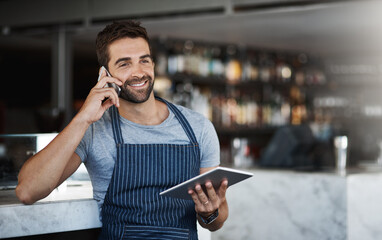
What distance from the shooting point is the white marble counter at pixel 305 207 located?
2.61 meters

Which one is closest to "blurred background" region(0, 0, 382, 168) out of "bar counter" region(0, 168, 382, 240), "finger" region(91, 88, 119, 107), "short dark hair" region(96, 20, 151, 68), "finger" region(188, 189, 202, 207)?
"bar counter" region(0, 168, 382, 240)

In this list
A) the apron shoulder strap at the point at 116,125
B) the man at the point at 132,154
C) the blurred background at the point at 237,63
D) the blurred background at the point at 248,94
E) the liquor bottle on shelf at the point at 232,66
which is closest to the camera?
the man at the point at 132,154

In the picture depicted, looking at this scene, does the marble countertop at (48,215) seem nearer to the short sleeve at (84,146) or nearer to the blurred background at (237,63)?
the short sleeve at (84,146)

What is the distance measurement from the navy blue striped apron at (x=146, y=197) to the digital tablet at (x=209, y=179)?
0.10 m

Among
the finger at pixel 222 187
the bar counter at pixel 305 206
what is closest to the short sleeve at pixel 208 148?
the finger at pixel 222 187

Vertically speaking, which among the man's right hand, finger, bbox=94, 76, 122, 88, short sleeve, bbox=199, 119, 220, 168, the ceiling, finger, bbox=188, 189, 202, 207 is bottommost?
finger, bbox=188, 189, 202, 207

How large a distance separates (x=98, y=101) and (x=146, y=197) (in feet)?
1.08

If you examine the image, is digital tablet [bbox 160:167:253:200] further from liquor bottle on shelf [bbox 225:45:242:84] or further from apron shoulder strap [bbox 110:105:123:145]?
liquor bottle on shelf [bbox 225:45:242:84]

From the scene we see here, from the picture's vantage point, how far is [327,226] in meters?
2.68

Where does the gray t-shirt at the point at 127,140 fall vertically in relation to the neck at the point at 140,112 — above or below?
below

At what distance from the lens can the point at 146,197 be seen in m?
1.59

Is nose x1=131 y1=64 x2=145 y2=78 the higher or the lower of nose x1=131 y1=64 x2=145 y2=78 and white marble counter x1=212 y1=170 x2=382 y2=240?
the higher

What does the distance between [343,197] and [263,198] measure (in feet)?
1.54

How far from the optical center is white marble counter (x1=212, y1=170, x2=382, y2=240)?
8.55ft
